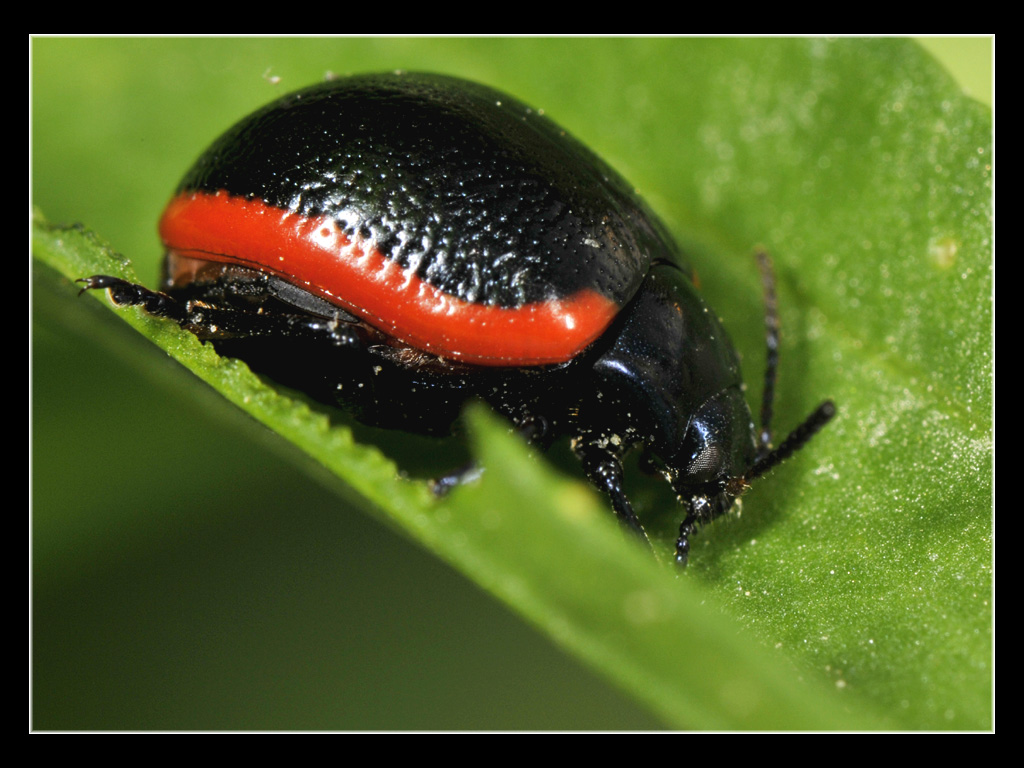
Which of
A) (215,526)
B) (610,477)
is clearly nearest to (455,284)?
(610,477)

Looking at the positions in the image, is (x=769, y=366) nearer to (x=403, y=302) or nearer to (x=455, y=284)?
(x=455, y=284)

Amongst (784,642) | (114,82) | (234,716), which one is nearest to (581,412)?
(784,642)

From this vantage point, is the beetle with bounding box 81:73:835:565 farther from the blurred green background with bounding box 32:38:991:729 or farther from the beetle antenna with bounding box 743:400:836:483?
the blurred green background with bounding box 32:38:991:729

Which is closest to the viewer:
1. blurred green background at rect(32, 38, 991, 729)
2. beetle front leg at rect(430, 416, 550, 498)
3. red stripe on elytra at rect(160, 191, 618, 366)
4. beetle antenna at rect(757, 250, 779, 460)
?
beetle front leg at rect(430, 416, 550, 498)

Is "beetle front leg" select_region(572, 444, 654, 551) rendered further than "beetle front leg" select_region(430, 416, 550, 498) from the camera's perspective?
Yes

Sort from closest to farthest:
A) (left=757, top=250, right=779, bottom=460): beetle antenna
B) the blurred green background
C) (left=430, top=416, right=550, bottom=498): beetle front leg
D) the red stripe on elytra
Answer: (left=430, top=416, right=550, bottom=498): beetle front leg, the red stripe on elytra, (left=757, top=250, right=779, bottom=460): beetle antenna, the blurred green background

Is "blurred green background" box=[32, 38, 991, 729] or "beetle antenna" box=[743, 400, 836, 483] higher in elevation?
"beetle antenna" box=[743, 400, 836, 483]

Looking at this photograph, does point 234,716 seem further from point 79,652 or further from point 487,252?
point 487,252

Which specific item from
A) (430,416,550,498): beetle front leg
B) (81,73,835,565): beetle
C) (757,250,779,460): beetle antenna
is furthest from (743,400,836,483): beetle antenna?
(430,416,550,498): beetle front leg
